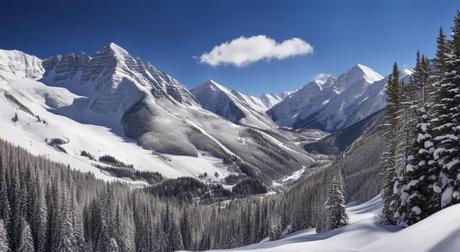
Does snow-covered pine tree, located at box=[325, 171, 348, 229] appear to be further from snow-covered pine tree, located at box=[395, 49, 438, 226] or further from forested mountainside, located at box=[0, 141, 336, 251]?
forested mountainside, located at box=[0, 141, 336, 251]

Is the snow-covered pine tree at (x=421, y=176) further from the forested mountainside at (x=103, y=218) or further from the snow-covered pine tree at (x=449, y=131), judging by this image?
the forested mountainside at (x=103, y=218)

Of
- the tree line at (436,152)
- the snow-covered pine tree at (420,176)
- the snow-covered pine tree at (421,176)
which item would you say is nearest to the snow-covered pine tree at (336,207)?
the tree line at (436,152)

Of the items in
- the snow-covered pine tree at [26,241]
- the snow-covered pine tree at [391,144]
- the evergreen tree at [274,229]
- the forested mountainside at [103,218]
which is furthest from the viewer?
the evergreen tree at [274,229]

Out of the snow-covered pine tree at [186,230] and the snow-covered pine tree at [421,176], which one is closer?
the snow-covered pine tree at [421,176]

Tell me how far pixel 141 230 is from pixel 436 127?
111662 millimetres

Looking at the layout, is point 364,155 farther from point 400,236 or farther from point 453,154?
point 400,236

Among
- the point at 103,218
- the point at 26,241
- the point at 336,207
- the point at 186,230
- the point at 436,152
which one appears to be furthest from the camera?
the point at 186,230

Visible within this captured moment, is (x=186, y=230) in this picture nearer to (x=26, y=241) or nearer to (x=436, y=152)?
(x=26, y=241)

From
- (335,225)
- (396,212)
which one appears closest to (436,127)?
(396,212)

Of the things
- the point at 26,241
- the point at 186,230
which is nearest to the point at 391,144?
the point at 26,241

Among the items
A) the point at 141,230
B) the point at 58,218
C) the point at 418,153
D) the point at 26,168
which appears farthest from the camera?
the point at 141,230

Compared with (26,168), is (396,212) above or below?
below

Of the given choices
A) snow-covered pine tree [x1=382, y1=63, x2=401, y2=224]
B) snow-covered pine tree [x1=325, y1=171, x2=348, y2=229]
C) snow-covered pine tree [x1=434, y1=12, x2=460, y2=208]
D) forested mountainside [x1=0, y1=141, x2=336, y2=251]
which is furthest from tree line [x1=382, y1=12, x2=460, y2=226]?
forested mountainside [x1=0, y1=141, x2=336, y2=251]

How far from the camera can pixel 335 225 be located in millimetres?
68688
